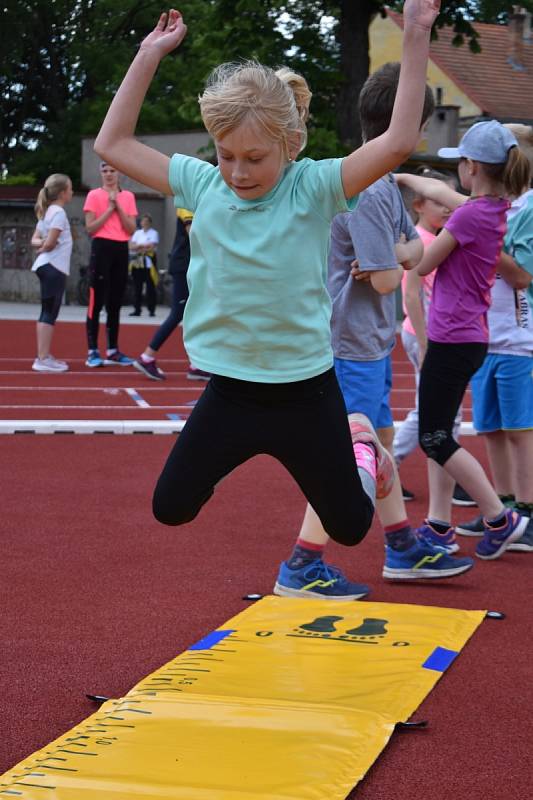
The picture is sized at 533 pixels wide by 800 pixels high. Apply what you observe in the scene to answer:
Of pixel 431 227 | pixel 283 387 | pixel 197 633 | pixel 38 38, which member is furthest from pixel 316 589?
pixel 38 38

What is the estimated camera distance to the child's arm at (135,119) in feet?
12.5

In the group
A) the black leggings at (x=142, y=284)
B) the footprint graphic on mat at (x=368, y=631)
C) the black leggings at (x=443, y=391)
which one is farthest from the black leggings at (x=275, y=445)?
the black leggings at (x=142, y=284)

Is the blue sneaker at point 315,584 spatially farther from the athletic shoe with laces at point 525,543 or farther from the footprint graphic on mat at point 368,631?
the athletic shoe with laces at point 525,543

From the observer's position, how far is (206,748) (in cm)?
336

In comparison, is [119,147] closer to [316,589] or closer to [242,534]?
[316,589]

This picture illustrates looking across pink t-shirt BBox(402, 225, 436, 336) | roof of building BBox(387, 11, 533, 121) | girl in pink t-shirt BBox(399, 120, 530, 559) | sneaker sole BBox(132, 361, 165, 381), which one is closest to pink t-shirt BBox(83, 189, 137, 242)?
sneaker sole BBox(132, 361, 165, 381)

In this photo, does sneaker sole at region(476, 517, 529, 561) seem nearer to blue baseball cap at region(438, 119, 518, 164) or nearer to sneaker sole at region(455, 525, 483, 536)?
sneaker sole at region(455, 525, 483, 536)

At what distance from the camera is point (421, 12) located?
335cm

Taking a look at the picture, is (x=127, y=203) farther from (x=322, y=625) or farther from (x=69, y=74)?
(x=69, y=74)

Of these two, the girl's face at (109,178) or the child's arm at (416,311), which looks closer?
the child's arm at (416,311)

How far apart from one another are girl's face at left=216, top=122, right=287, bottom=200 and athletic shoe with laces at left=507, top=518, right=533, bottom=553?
3.04m

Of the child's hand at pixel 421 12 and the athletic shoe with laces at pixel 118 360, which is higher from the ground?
the child's hand at pixel 421 12

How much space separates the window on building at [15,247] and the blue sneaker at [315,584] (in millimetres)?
27390

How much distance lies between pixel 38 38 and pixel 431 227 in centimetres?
5058
